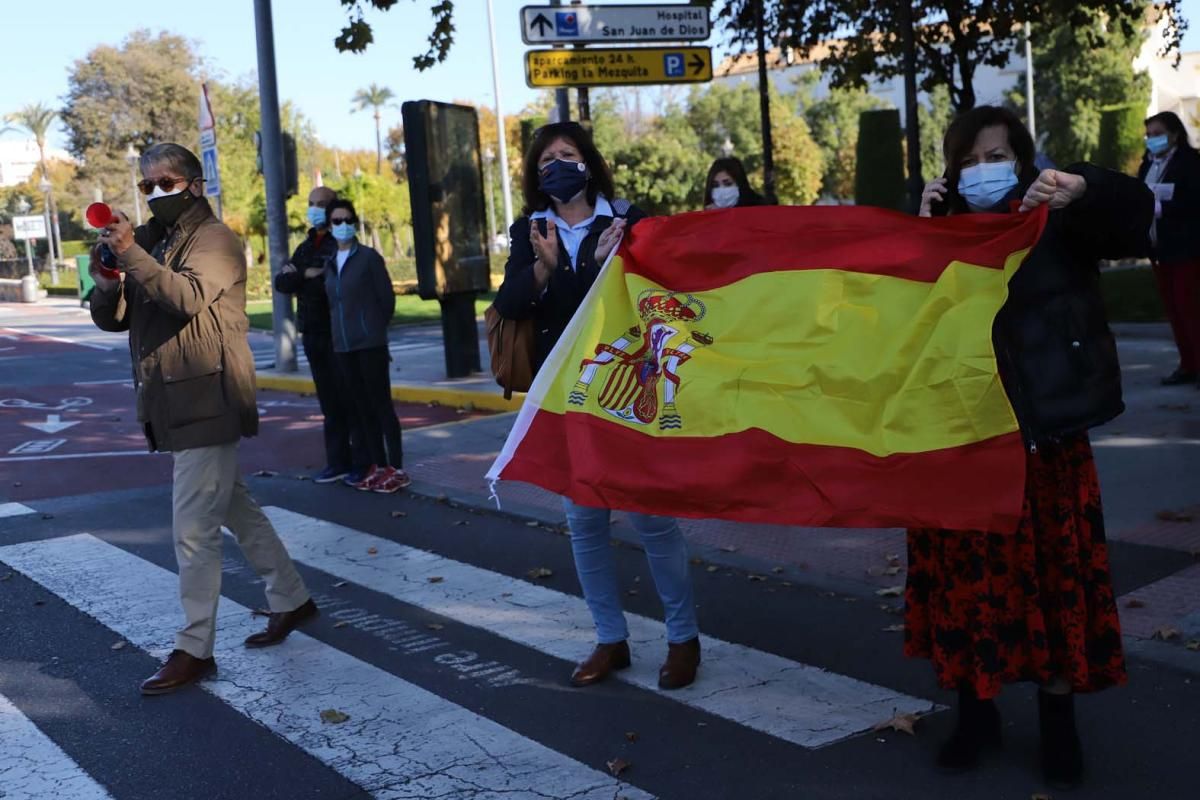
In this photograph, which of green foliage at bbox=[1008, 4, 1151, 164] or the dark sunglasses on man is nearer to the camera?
the dark sunglasses on man

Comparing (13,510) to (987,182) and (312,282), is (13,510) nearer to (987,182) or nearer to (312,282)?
(312,282)

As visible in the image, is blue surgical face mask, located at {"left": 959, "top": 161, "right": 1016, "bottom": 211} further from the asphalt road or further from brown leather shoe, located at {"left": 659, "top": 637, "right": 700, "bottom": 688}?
brown leather shoe, located at {"left": 659, "top": 637, "right": 700, "bottom": 688}

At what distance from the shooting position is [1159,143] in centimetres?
1012

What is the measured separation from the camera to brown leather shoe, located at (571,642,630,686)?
16.6 feet

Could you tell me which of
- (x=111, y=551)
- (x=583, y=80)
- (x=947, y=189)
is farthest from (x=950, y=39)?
(x=947, y=189)

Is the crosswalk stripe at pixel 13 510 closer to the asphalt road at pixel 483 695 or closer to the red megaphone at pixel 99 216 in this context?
the asphalt road at pixel 483 695

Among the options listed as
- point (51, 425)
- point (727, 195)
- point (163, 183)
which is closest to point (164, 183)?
point (163, 183)

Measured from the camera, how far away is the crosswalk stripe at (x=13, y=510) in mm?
9055

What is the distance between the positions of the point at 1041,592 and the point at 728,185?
4777 millimetres

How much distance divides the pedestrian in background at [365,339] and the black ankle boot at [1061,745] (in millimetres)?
6032

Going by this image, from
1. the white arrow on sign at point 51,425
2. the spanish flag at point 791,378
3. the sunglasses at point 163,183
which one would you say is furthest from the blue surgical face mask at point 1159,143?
the white arrow on sign at point 51,425

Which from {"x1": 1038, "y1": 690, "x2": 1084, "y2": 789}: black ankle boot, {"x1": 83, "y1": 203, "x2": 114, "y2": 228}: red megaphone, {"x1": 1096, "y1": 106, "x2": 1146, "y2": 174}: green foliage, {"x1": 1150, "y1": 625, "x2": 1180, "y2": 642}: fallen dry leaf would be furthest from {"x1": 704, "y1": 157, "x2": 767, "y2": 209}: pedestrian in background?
{"x1": 1096, "y1": 106, "x2": 1146, "y2": 174}: green foliage

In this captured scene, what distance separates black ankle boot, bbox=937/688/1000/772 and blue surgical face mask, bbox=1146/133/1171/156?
285 inches

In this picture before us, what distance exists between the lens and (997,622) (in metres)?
3.90
